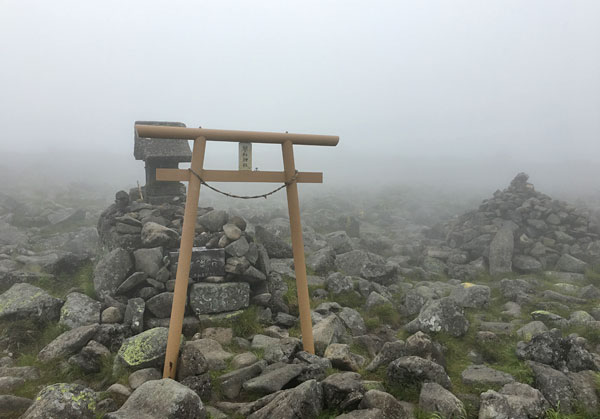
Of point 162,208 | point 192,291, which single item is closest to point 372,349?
point 192,291

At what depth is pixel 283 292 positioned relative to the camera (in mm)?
11945

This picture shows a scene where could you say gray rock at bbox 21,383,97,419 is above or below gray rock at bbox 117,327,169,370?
above

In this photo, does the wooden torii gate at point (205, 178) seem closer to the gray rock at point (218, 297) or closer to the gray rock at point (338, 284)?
the gray rock at point (218, 297)

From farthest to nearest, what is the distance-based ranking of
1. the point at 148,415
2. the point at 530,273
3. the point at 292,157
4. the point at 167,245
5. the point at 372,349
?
the point at 530,273
the point at 167,245
the point at 372,349
the point at 292,157
the point at 148,415

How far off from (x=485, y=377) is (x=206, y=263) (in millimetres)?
7814

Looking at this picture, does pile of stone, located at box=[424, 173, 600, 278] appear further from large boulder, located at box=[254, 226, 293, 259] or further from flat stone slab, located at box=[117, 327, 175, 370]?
flat stone slab, located at box=[117, 327, 175, 370]

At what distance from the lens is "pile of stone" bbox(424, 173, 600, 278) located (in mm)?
21578

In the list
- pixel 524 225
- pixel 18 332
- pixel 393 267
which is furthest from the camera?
pixel 524 225

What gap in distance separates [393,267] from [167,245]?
1081 cm

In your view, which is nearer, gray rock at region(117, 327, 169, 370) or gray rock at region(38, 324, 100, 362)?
gray rock at region(117, 327, 169, 370)

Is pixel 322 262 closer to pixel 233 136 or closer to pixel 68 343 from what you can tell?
pixel 233 136

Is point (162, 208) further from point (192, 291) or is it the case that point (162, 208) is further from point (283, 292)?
point (283, 292)

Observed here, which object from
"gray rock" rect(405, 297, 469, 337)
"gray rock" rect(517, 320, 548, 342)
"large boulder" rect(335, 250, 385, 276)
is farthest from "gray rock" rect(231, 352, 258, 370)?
"large boulder" rect(335, 250, 385, 276)

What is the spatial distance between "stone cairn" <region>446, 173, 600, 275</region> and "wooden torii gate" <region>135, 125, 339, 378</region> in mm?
17901
